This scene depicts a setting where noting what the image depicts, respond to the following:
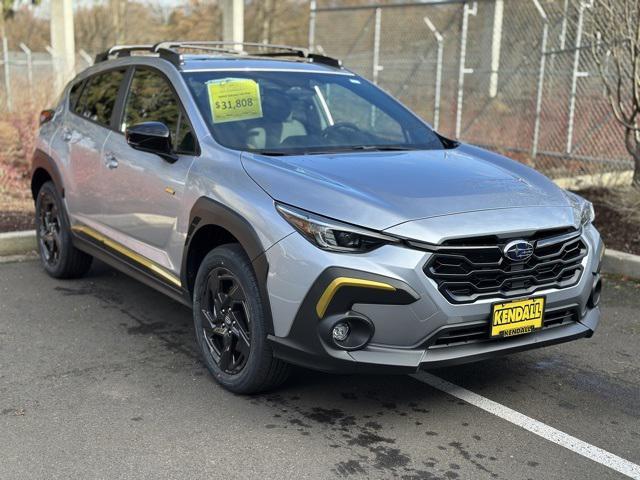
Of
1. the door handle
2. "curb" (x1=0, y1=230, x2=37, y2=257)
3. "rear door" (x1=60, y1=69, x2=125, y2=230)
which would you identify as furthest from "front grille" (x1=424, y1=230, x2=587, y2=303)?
"curb" (x1=0, y1=230, x2=37, y2=257)

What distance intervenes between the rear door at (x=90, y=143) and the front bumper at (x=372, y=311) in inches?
85.7

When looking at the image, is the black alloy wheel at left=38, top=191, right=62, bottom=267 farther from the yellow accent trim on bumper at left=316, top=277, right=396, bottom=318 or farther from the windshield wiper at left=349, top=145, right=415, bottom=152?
the yellow accent trim on bumper at left=316, top=277, right=396, bottom=318

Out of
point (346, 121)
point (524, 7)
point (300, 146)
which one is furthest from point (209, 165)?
point (524, 7)

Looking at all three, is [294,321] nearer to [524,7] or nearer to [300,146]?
[300,146]

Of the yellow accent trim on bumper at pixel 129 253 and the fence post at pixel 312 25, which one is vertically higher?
the fence post at pixel 312 25

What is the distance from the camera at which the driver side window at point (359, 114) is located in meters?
4.94

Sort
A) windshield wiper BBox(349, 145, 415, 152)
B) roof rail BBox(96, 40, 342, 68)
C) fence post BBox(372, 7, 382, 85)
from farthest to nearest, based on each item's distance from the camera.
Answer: fence post BBox(372, 7, 382, 85) → roof rail BBox(96, 40, 342, 68) → windshield wiper BBox(349, 145, 415, 152)

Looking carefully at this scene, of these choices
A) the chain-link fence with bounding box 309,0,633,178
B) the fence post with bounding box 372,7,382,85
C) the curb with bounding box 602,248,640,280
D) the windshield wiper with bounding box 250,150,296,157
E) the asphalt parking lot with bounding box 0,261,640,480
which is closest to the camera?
the asphalt parking lot with bounding box 0,261,640,480

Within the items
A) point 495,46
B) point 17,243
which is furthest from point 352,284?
point 495,46

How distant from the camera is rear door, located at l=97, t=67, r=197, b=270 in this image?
4.52 metres

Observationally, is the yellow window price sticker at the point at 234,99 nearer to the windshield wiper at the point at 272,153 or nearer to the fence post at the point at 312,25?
the windshield wiper at the point at 272,153

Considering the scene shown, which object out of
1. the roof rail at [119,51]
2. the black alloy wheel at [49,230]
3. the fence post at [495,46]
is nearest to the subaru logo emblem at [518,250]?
the roof rail at [119,51]

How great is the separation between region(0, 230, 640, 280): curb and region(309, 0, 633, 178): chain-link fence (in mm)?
2987

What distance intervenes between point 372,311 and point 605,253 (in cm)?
404
